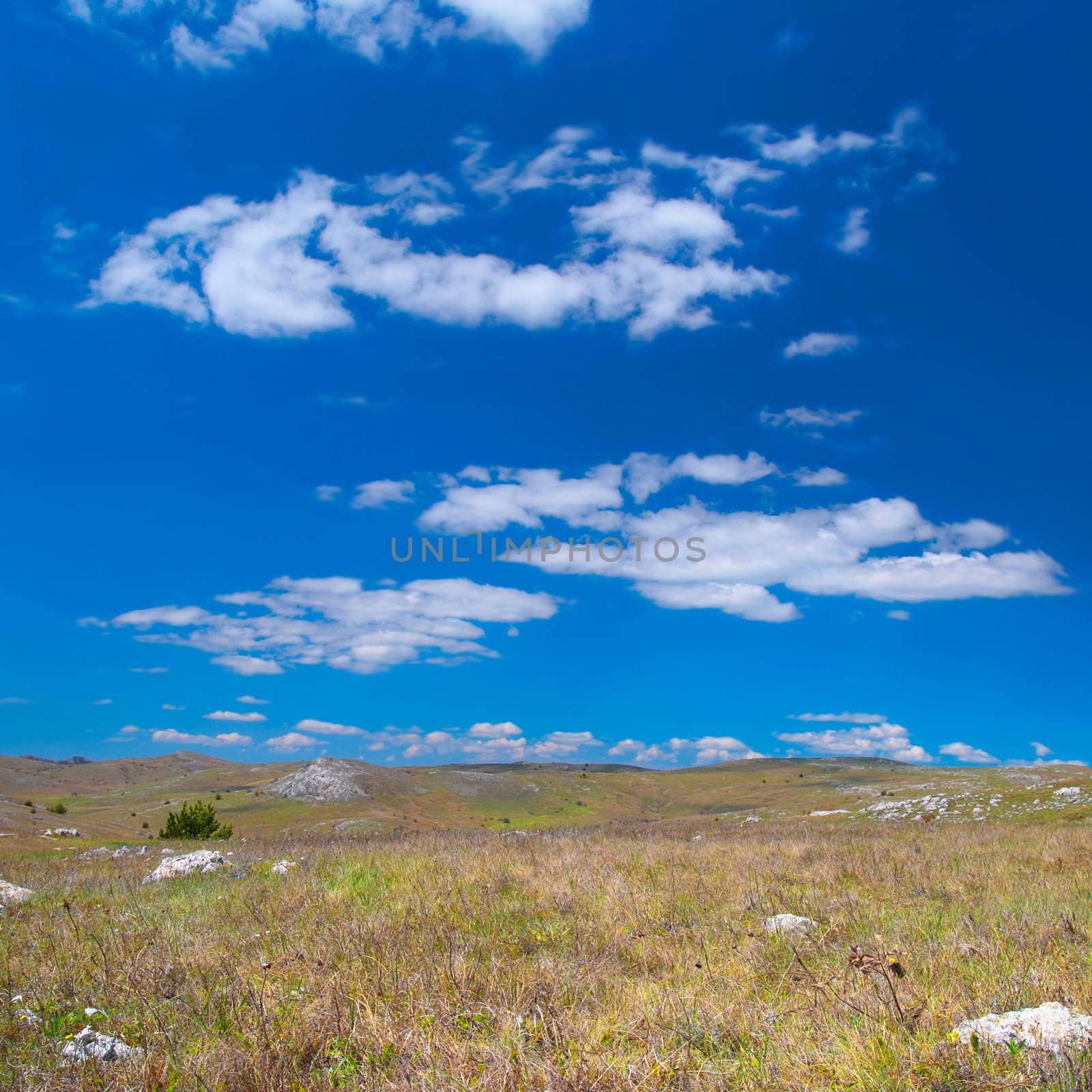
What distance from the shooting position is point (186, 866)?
15.0 metres

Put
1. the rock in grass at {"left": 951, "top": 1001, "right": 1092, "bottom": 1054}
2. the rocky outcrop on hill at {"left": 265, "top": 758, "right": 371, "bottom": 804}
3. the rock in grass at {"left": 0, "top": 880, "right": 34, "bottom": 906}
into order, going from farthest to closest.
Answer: the rocky outcrop on hill at {"left": 265, "top": 758, "right": 371, "bottom": 804}
the rock in grass at {"left": 0, "top": 880, "right": 34, "bottom": 906}
the rock in grass at {"left": 951, "top": 1001, "right": 1092, "bottom": 1054}

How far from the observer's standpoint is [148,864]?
1764 centimetres

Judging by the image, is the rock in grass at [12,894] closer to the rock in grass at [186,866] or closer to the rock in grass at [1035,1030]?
the rock in grass at [186,866]

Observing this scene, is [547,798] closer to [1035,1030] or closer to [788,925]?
[788,925]

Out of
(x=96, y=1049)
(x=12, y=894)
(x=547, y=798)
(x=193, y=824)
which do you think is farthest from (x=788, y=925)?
(x=547, y=798)

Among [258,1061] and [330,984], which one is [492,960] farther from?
[258,1061]

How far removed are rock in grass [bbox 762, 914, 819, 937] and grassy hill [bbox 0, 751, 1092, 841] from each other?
2504cm

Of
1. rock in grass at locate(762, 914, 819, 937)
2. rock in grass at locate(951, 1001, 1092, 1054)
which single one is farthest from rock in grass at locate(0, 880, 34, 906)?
rock in grass at locate(951, 1001, 1092, 1054)

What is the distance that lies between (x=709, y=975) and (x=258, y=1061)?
3.66m

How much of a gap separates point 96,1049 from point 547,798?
417 feet

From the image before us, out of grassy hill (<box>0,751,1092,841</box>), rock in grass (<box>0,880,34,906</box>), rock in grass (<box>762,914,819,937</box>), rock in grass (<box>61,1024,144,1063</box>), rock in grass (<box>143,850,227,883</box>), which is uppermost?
rock in grass (<box>61,1024,144,1063</box>)

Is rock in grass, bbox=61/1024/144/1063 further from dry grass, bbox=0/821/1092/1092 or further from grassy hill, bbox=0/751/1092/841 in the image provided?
grassy hill, bbox=0/751/1092/841

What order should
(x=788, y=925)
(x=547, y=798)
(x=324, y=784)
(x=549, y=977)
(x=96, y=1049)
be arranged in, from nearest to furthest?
(x=96, y=1049), (x=549, y=977), (x=788, y=925), (x=324, y=784), (x=547, y=798)

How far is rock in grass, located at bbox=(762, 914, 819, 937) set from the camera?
7258 mm
